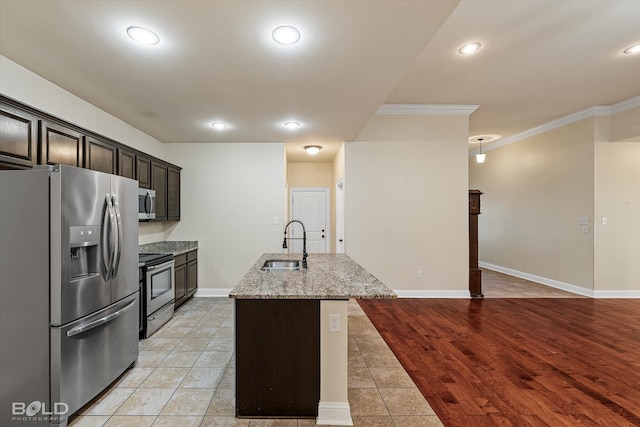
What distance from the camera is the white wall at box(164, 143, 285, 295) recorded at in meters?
4.96

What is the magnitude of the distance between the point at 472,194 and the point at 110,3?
5143 mm

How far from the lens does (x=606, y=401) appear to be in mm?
2137

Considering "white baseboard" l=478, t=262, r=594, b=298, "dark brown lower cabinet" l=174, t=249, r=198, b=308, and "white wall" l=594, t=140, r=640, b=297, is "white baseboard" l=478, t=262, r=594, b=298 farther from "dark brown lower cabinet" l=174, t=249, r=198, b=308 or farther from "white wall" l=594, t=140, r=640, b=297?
"dark brown lower cabinet" l=174, t=249, r=198, b=308

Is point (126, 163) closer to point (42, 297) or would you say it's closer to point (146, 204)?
point (146, 204)

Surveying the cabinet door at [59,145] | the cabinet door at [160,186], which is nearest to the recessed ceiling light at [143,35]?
the cabinet door at [59,145]

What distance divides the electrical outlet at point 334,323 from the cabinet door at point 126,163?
9.60ft

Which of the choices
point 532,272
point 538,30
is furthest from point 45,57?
point 532,272

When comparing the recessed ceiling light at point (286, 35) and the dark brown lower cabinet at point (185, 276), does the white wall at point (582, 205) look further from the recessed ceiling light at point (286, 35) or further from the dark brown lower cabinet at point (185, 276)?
the dark brown lower cabinet at point (185, 276)

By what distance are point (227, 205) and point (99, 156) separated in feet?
7.16

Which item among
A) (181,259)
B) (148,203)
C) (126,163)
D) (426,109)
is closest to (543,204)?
(426,109)

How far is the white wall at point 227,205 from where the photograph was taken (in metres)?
4.96

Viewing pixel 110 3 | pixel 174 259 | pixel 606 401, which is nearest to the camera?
pixel 110 3

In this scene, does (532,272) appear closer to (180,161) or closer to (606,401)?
(606,401)

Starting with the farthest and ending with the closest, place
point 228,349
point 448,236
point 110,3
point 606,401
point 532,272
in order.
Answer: point 532,272
point 448,236
point 228,349
point 606,401
point 110,3
